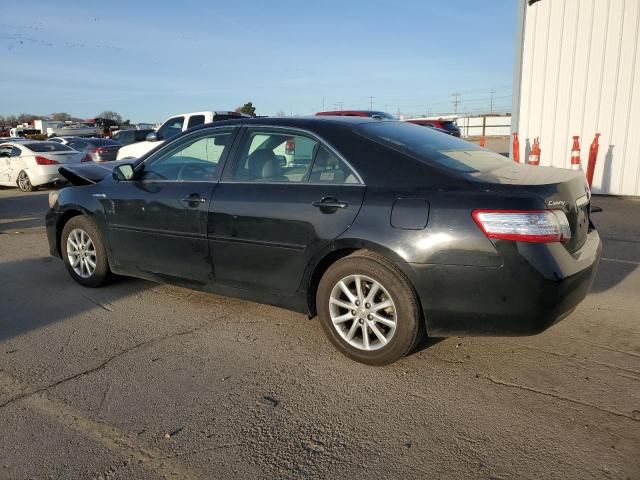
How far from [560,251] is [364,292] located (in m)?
1.18

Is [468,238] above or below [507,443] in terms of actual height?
above

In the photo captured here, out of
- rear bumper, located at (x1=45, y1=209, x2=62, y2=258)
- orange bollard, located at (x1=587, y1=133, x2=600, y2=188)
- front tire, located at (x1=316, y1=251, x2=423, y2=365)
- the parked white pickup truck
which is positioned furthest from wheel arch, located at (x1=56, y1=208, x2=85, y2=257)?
orange bollard, located at (x1=587, y1=133, x2=600, y2=188)

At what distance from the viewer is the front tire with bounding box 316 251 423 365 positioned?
327 cm

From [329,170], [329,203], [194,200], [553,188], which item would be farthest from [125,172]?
[553,188]

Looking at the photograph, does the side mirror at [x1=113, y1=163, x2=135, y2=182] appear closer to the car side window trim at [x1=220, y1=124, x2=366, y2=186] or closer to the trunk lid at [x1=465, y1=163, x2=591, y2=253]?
the car side window trim at [x1=220, y1=124, x2=366, y2=186]

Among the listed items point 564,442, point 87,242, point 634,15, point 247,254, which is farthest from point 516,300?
point 634,15

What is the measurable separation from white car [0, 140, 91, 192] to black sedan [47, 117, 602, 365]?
11.4 metres

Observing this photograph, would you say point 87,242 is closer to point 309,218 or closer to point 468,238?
point 309,218

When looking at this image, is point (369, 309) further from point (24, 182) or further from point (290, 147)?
point (24, 182)

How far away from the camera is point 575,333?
3.93 meters

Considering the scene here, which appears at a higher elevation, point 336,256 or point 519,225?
point 519,225

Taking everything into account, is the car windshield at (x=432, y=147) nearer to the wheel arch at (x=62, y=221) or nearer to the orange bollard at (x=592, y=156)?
the wheel arch at (x=62, y=221)

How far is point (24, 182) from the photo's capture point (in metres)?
15.0

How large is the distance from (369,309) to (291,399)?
2.44 ft
